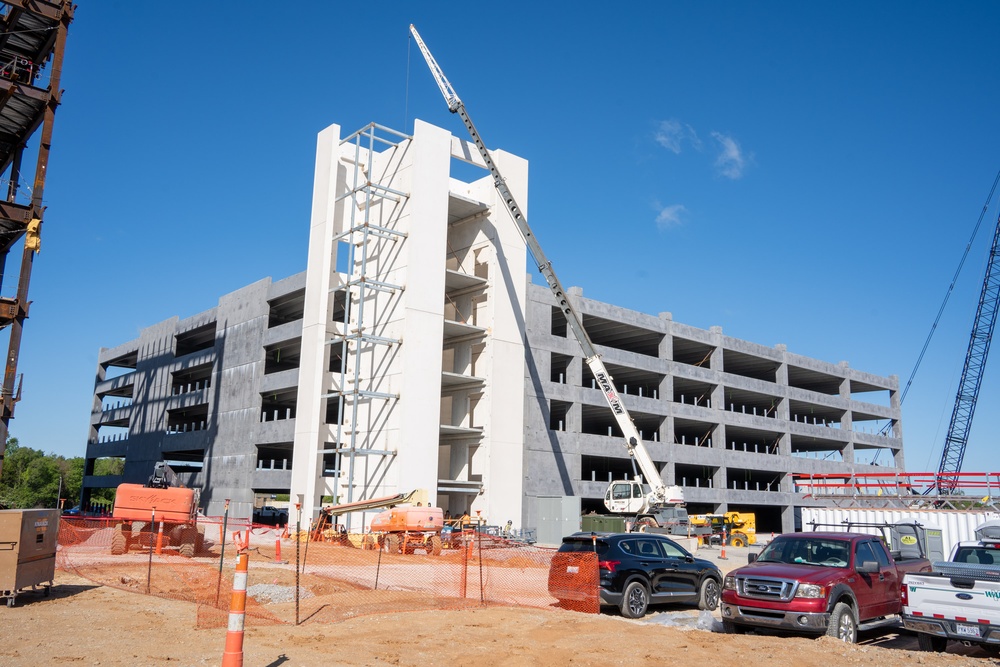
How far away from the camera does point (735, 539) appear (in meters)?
47.0

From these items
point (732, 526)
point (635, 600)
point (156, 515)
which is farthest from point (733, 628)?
point (732, 526)

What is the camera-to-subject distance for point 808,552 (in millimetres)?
14461

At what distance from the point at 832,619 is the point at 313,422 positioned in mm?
32924

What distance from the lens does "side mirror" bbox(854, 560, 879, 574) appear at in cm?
1370

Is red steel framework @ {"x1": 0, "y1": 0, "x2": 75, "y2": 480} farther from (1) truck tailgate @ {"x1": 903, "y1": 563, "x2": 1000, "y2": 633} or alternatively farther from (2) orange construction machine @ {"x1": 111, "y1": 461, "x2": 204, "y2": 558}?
(1) truck tailgate @ {"x1": 903, "y1": 563, "x2": 1000, "y2": 633}

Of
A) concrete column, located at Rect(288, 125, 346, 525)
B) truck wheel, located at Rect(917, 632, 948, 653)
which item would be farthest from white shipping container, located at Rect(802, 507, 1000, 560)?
concrete column, located at Rect(288, 125, 346, 525)

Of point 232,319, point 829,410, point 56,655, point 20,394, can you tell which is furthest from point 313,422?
point 829,410

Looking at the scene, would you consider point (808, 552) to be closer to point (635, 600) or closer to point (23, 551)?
point (635, 600)

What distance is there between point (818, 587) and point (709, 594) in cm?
509

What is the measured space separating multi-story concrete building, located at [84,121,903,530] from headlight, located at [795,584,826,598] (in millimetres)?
29062

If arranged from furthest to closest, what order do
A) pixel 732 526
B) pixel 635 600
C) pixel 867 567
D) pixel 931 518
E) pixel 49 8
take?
pixel 732 526
pixel 49 8
pixel 931 518
pixel 635 600
pixel 867 567

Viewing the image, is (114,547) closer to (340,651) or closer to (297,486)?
(297,486)

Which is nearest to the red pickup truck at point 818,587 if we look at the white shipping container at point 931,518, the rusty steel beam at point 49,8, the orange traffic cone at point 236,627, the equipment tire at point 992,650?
the equipment tire at point 992,650

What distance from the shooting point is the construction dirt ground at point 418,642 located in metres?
10.9
